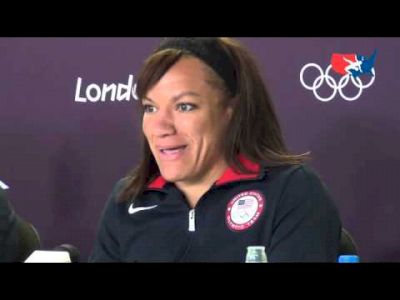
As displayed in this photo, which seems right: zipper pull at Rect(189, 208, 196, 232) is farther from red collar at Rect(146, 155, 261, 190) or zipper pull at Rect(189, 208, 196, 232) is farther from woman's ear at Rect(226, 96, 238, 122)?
woman's ear at Rect(226, 96, 238, 122)

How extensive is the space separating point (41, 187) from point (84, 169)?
202 mm

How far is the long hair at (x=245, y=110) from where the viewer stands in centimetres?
162

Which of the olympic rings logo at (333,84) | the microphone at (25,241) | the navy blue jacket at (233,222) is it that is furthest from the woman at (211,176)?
the olympic rings logo at (333,84)

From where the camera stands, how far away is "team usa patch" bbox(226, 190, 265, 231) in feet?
5.11

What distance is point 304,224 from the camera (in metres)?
1.54

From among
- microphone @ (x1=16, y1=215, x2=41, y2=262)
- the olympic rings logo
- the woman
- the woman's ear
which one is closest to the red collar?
the woman

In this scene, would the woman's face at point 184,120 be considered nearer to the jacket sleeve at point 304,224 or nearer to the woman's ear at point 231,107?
the woman's ear at point 231,107

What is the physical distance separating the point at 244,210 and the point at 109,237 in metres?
0.37

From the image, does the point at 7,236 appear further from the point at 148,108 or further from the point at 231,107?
the point at 231,107

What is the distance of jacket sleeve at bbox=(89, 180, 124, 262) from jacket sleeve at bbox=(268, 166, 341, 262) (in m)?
0.41

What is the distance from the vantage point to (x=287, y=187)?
159cm

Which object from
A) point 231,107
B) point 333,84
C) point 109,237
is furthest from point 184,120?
point 333,84
